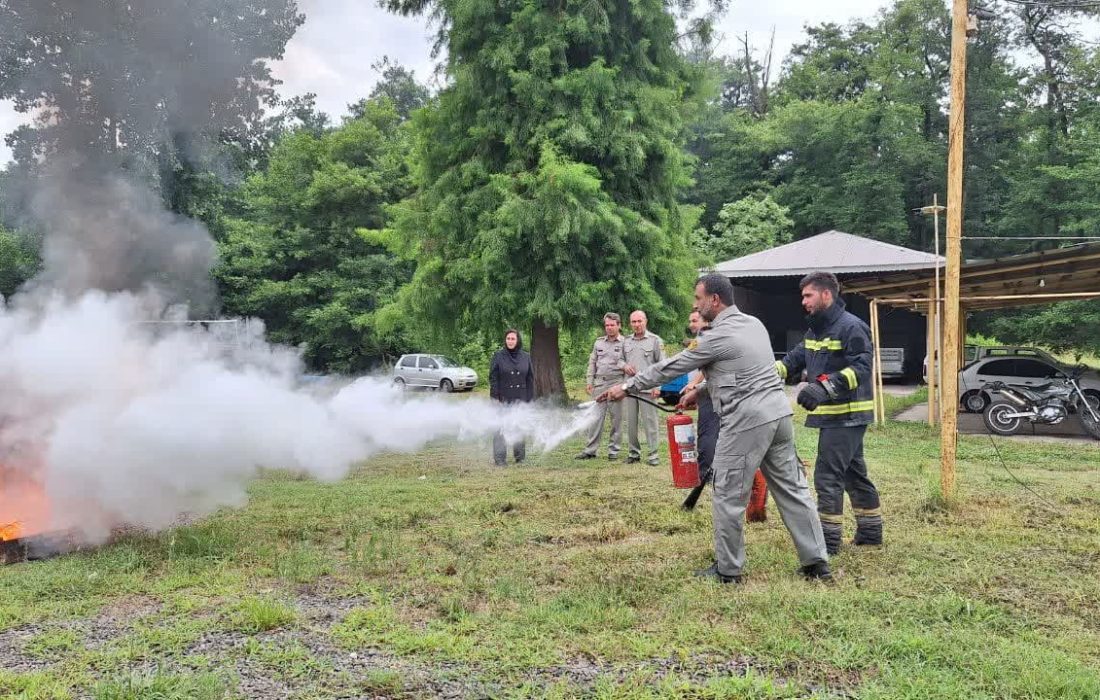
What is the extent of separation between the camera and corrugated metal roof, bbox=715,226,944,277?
82.2 ft

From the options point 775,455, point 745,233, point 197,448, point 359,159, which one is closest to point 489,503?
point 197,448

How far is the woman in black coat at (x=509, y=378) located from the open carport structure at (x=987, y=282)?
6.68 m

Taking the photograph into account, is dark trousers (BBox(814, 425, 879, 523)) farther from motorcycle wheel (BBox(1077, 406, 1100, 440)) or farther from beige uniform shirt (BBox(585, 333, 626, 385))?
motorcycle wheel (BBox(1077, 406, 1100, 440))

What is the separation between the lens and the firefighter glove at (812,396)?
5.48 m

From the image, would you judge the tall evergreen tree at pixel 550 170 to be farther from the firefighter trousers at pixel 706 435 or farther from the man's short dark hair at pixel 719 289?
the man's short dark hair at pixel 719 289

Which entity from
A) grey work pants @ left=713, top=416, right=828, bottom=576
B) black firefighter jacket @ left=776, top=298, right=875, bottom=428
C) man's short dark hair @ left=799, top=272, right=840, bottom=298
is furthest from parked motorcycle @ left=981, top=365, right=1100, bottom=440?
grey work pants @ left=713, top=416, right=828, bottom=576

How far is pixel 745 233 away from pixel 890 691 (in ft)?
107

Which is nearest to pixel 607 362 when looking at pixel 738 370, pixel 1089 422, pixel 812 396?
pixel 812 396

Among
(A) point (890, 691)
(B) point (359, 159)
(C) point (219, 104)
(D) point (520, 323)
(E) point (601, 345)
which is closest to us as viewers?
(A) point (890, 691)

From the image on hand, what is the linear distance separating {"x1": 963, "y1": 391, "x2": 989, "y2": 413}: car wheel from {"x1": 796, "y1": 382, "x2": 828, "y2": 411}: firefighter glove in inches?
551

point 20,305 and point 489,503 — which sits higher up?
point 20,305

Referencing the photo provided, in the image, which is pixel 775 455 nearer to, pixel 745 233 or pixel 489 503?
pixel 489 503

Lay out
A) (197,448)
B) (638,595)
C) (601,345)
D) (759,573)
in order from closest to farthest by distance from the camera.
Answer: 1. (638,595)
2. (759,573)
3. (197,448)
4. (601,345)

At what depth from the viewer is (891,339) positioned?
30.0 m
